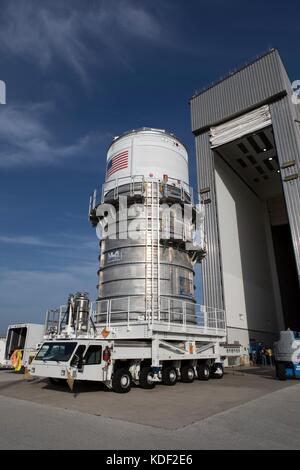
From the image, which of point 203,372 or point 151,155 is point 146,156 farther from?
point 203,372

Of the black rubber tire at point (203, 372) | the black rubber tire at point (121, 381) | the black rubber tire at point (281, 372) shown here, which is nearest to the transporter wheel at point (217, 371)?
the black rubber tire at point (203, 372)

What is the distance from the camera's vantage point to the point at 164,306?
16469 mm

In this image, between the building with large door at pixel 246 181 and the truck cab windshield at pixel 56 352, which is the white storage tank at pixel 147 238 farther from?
the building with large door at pixel 246 181

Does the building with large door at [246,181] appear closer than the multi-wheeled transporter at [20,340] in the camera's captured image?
No

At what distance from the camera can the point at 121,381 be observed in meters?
11.9

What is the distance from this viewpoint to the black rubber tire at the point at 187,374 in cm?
1527

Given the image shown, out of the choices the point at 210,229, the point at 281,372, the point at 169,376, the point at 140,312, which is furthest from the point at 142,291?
the point at 210,229

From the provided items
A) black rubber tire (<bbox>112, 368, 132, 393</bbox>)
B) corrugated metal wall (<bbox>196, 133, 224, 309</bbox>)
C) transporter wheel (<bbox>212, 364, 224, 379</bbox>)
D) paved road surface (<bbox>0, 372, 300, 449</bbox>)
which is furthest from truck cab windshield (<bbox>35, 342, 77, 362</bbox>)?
corrugated metal wall (<bbox>196, 133, 224, 309</bbox>)

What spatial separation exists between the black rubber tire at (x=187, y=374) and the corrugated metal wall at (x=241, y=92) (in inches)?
818

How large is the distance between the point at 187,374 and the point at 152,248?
6188mm

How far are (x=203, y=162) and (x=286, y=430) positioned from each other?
24.5 m

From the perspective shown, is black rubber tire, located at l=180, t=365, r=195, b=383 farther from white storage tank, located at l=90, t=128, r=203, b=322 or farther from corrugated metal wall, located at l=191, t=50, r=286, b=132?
corrugated metal wall, located at l=191, t=50, r=286, b=132

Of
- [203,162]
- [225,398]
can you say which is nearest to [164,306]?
[225,398]

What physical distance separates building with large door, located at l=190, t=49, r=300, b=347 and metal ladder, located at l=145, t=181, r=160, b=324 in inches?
374
